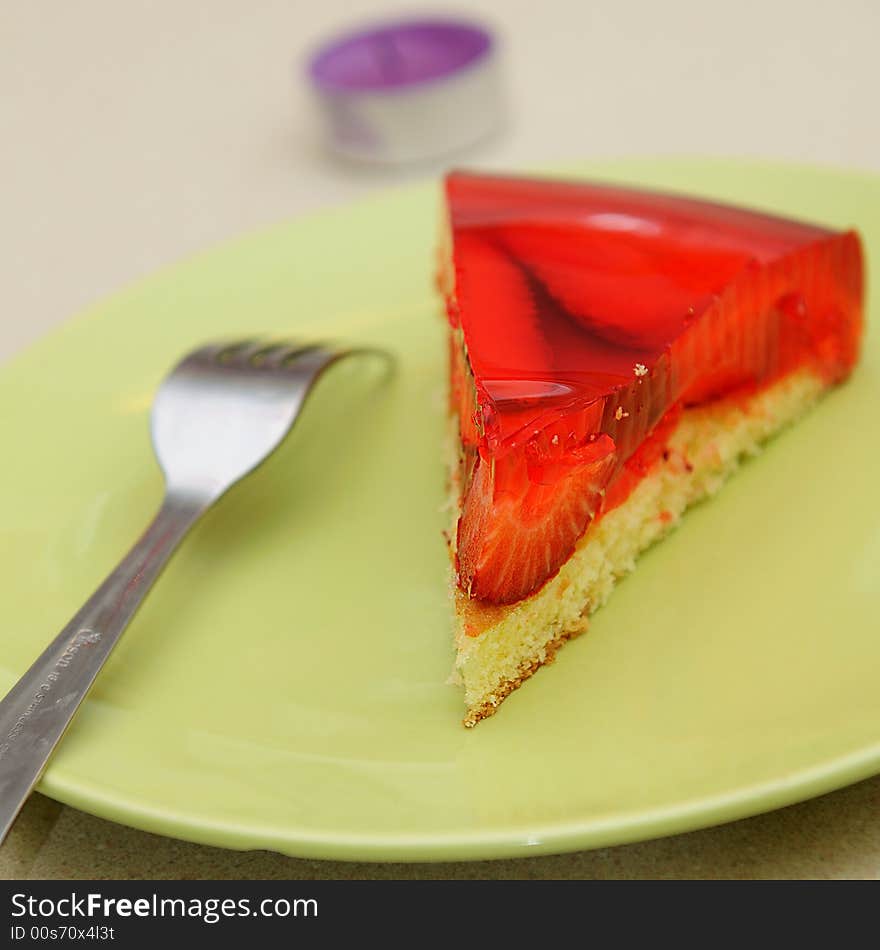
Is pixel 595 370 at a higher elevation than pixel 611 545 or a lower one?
higher

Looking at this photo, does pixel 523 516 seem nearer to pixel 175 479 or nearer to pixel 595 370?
pixel 595 370

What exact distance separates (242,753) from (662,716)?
0.34m

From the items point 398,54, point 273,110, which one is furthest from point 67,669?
point 273,110

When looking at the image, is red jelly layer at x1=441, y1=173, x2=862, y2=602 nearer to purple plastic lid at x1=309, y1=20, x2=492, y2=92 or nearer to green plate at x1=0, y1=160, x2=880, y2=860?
green plate at x1=0, y1=160, x2=880, y2=860

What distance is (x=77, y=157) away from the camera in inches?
108

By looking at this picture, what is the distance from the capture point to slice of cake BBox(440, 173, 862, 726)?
1.13 meters

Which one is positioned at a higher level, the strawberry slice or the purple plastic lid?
the purple plastic lid

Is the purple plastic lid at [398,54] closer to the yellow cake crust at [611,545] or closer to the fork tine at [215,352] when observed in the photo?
Result: the fork tine at [215,352]

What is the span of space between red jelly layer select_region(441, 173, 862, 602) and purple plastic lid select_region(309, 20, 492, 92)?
957 millimetres

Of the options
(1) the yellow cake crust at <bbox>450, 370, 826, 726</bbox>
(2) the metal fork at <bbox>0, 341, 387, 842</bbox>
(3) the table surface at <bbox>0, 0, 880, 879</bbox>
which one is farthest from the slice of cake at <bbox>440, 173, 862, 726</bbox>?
(3) the table surface at <bbox>0, 0, 880, 879</bbox>

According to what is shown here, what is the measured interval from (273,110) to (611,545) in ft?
6.05

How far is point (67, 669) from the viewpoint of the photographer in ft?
3.49
